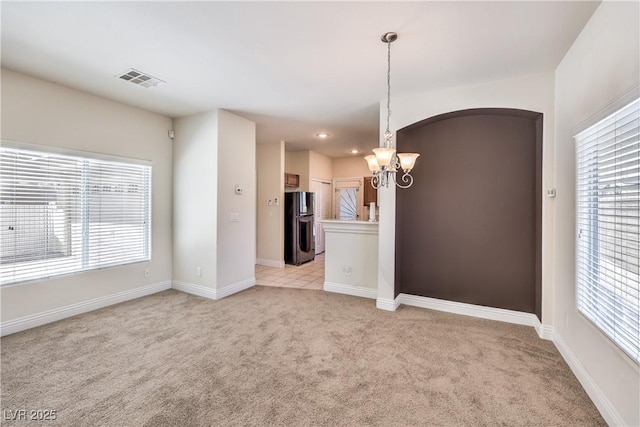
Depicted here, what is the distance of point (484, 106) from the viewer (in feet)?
9.79

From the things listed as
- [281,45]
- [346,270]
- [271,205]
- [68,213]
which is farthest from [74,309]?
[281,45]

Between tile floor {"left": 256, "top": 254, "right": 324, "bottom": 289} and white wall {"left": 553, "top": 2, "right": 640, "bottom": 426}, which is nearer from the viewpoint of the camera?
white wall {"left": 553, "top": 2, "right": 640, "bottom": 426}

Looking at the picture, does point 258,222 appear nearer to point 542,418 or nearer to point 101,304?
point 101,304

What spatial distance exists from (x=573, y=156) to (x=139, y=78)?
4213mm

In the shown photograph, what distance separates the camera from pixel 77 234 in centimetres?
334

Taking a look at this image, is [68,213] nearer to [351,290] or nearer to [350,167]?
[351,290]

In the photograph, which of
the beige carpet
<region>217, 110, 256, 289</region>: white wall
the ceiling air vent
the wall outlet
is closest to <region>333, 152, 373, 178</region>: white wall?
<region>217, 110, 256, 289</region>: white wall

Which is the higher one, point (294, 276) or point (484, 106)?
point (484, 106)

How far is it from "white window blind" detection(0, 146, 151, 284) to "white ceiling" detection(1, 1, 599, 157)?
3.14ft

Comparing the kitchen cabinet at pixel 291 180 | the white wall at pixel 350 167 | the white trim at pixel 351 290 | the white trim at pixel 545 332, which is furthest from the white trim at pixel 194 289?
the white wall at pixel 350 167

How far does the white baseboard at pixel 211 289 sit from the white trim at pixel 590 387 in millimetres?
3853

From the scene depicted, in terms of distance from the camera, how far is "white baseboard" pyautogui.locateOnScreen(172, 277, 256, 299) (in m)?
3.92

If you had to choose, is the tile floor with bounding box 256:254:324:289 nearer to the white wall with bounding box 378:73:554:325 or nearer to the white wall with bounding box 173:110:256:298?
the white wall with bounding box 173:110:256:298

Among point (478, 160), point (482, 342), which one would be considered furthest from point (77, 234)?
point (478, 160)
